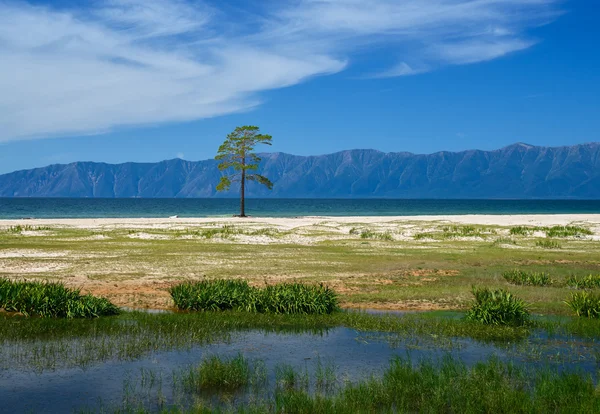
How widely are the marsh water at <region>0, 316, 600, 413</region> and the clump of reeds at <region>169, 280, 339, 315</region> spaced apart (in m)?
2.33

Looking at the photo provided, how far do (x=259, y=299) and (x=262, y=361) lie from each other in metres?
7.04

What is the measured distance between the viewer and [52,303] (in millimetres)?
20672

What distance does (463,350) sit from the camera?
17000 millimetres

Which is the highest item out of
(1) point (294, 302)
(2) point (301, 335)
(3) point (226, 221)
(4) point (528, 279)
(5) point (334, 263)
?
(3) point (226, 221)

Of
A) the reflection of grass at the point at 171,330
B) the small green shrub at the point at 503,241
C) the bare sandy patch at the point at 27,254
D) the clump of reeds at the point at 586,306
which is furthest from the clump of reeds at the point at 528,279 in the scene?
the bare sandy patch at the point at 27,254

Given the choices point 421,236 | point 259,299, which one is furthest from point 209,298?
point 421,236

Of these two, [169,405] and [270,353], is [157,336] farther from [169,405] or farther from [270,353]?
[169,405]

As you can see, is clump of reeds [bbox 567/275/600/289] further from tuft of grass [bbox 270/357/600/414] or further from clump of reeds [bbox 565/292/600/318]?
tuft of grass [bbox 270/357/600/414]

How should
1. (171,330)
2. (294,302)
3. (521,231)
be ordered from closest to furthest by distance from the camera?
(171,330) → (294,302) → (521,231)

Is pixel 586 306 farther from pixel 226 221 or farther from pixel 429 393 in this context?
pixel 226 221

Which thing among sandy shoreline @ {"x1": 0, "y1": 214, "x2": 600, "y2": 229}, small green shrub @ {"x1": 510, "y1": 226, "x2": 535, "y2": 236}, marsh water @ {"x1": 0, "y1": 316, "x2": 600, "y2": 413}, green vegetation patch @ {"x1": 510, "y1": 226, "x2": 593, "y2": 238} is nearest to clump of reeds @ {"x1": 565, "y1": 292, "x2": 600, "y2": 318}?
marsh water @ {"x1": 0, "y1": 316, "x2": 600, "y2": 413}

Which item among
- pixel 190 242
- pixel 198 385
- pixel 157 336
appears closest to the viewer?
pixel 198 385

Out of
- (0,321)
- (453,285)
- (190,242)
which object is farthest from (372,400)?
(190,242)

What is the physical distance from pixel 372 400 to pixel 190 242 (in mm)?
41727
